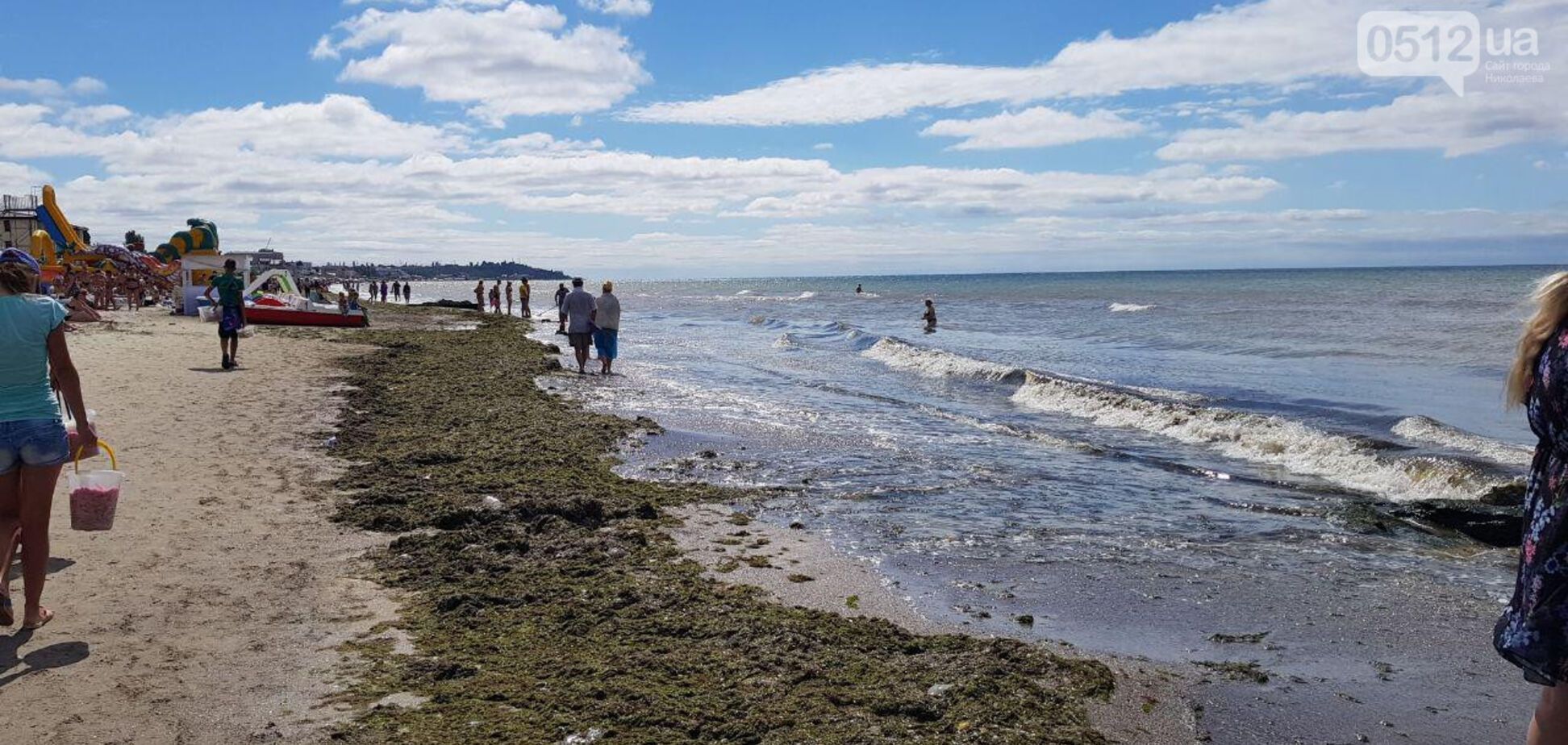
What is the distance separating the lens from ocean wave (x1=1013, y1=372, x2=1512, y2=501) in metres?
10.7

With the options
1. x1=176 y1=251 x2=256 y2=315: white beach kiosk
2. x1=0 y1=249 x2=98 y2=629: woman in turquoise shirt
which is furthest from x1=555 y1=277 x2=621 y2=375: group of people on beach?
x1=176 y1=251 x2=256 y2=315: white beach kiosk

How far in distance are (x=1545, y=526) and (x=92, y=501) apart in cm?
611

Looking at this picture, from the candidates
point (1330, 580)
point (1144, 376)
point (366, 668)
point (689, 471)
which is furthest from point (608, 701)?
point (1144, 376)

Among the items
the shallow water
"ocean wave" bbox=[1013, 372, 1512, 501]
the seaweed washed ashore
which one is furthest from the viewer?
"ocean wave" bbox=[1013, 372, 1512, 501]

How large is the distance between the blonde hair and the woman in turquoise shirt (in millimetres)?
5403

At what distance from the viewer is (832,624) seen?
533 centimetres

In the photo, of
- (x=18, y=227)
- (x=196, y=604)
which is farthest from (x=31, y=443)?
(x=18, y=227)

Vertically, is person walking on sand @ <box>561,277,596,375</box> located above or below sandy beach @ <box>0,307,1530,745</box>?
above

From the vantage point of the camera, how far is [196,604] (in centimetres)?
536

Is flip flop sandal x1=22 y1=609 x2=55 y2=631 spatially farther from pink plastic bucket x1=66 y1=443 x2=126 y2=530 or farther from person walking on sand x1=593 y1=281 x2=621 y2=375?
person walking on sand x1=593 y1=281 x2=621 y2=375

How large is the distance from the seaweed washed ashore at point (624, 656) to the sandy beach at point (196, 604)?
30 centimetres

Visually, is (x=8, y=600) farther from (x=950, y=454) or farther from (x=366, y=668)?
(x=950, y=454)

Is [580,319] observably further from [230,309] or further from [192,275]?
[192,275]

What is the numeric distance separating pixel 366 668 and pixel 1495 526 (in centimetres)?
837
